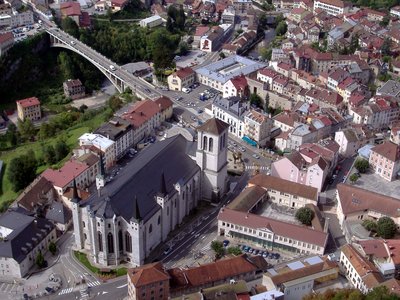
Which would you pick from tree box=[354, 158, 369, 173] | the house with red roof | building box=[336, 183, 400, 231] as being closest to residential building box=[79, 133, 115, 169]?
the house with red roof

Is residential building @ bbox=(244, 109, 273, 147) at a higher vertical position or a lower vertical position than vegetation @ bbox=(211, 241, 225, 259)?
higher

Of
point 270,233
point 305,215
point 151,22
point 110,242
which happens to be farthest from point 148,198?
point 151,22

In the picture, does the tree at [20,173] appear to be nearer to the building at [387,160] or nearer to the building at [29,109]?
the building at [29,109]

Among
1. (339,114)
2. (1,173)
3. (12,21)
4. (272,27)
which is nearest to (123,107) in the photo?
(1,173)

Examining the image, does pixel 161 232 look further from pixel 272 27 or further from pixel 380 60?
pixel 272 27

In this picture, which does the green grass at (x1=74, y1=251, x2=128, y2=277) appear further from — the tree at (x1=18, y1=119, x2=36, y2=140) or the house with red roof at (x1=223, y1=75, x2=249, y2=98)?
the house with red roof at (x1=223, y1=75, x2=249, y2=98)
